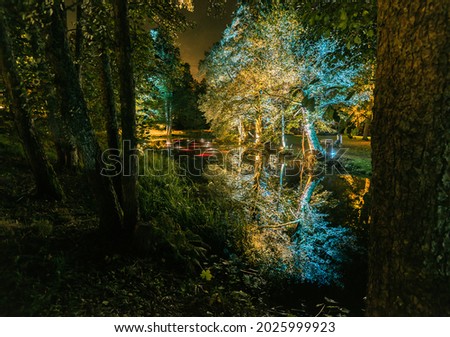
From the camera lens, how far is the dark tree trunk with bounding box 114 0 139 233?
381 centimetres

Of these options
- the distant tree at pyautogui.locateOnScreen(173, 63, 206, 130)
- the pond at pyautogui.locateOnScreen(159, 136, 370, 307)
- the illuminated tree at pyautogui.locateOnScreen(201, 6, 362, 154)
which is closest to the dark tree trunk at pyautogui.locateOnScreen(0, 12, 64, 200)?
the pond at pyautogui.locateOnScreen(159, 136, 370, 307)

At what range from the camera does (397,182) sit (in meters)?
1.58

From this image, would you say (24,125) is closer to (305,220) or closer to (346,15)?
(346,15)

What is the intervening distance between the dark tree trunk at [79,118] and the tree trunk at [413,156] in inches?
166

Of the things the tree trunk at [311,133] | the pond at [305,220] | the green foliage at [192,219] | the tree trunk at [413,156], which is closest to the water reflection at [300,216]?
the pond at [305,220]

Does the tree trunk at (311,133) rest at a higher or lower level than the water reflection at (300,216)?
higher

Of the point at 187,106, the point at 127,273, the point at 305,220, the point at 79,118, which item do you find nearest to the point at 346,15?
the point at 79,118

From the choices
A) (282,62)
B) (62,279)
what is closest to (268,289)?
(62,279)

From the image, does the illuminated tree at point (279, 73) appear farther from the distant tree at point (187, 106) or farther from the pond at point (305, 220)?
the distant tree at point (187, 106)

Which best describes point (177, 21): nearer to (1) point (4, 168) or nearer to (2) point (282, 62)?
(1) point (4, 168)

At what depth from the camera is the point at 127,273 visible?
4.08m

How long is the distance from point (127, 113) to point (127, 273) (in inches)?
101

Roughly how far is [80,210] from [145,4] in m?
4.99

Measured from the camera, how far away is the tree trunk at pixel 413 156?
1.44 metres
